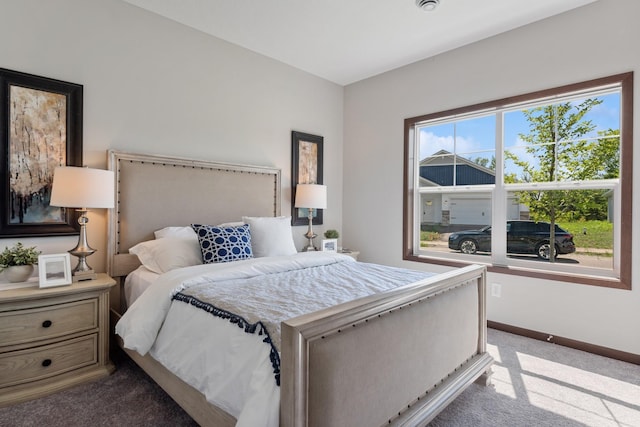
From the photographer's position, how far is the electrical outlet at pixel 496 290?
10.8 feet

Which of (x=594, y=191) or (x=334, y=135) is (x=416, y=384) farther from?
(x=334, y=135)

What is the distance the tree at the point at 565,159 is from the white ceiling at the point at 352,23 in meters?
0.87

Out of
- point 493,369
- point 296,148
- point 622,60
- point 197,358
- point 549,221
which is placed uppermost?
point 622,60

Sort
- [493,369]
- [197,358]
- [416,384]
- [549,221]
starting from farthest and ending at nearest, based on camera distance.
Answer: [549,221] < [493,369] < [416,384] < [197,358]

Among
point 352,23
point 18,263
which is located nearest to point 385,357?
point 18,263

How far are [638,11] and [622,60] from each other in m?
0.35

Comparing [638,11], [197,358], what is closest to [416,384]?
[197,358]

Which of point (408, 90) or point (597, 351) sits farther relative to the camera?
point (408, 90)

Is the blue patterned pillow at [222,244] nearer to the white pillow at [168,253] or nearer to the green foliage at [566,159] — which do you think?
the white pillow at [168,253]

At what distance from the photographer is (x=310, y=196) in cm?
385

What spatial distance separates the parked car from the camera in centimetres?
310

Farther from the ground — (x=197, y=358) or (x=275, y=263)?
(x=275, y=263)

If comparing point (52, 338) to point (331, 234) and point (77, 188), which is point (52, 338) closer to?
point (77, 188)

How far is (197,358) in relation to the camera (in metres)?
1.58
